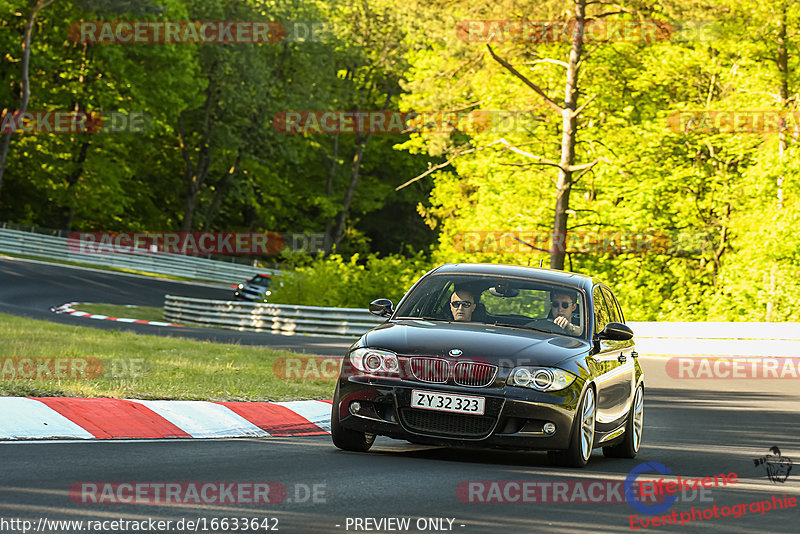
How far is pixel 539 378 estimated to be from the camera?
890cm

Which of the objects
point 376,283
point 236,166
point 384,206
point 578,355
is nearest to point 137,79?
point 236,166

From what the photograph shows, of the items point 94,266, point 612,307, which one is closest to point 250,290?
point 94,266

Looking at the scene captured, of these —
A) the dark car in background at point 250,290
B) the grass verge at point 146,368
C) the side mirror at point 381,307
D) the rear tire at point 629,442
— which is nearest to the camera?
the side mirror at point 381,307

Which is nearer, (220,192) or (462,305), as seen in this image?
(462,305)

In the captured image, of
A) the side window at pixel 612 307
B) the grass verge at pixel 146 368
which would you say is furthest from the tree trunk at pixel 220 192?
the side window at pixel 612 307

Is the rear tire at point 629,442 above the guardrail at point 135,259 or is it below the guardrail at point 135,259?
above

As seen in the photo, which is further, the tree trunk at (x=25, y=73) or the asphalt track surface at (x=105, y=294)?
the tree trunk at (x=25, y=73)

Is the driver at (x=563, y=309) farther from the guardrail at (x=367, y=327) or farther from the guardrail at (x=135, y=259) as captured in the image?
the guardrail at (x=135, y=259)

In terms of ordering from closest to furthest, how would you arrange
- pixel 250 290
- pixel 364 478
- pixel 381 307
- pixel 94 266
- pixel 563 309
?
pixel 364 478
pixel 563 309
pixel 381 307
pixel 250 290
pixel 94 266

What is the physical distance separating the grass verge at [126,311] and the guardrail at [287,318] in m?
2.04

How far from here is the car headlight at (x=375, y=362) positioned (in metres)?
9.02

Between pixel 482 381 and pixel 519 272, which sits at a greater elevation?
pixel 519 272

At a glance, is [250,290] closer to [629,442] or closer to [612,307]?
[612,307]

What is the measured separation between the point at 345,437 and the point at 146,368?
6.15 m
